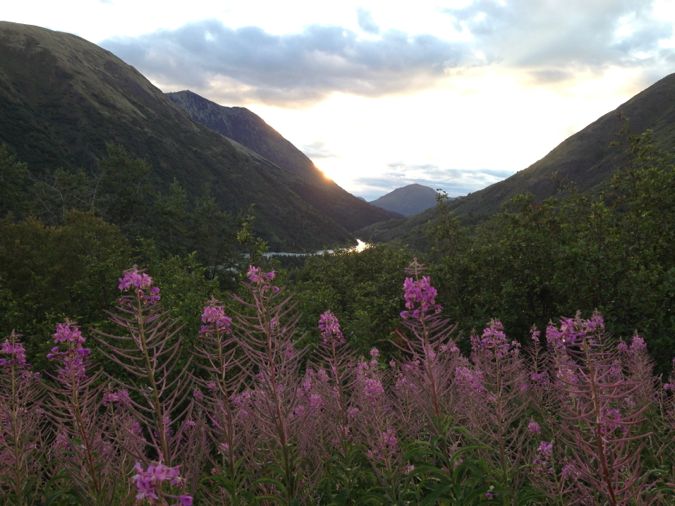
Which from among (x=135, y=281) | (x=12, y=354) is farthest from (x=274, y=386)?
(x=12, y=354)

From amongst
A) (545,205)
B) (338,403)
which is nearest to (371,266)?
(545,205)

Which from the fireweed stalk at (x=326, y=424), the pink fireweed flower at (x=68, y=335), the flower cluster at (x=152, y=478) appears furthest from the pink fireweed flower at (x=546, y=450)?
the pink fireweed flower at (x=68, y=335)

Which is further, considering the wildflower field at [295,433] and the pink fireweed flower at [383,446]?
the pink fireweed flower at [383,446]

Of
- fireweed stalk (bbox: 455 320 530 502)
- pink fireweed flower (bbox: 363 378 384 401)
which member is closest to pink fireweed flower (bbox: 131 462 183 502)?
fireweed stalk (bbox: 455 320 530 502)

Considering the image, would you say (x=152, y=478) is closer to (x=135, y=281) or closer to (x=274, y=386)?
(x=135, y=281)

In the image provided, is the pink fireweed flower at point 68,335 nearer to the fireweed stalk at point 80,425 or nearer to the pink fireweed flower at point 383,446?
the fireweed stalk at point 80,425

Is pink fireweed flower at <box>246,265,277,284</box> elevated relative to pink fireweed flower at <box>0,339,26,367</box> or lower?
elevated

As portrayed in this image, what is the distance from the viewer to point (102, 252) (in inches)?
1284

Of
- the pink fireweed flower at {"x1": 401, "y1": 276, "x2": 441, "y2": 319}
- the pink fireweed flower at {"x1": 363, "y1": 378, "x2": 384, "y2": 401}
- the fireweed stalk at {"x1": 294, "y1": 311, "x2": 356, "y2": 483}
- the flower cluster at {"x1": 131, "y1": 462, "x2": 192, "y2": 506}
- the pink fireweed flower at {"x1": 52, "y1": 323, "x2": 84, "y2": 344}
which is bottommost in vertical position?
the fireweed stalk at {"x1": 294, "y1": 311, "x2": 356, "y2": 483}

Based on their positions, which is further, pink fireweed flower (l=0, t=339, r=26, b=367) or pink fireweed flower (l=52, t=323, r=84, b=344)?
pink fireweed flower (l=0, t=339, r=26, b=367)

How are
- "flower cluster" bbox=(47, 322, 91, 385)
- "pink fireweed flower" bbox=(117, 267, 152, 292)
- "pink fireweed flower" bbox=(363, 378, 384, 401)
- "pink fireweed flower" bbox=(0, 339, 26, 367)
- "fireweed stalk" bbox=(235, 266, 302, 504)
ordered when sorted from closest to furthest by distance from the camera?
1. "pink fireweed flower" bbox=(117, 267, 152, 292)
2. "flower cluster" bbox=(47, 322, 91, 385)
3. "fireweed stalk" bbox=(235, 266, 302, 504)
4. "pink fireweed flower" bbox=(363, 378, 384, 401)
5. "pink fireweed flower" bbox=(0, 339, 26, 367)

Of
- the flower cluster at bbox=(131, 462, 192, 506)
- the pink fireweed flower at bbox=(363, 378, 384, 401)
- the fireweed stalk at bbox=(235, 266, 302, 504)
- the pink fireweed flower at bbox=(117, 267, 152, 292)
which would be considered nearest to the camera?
the flower cluster at bbox=(131, 462, 192, 506)

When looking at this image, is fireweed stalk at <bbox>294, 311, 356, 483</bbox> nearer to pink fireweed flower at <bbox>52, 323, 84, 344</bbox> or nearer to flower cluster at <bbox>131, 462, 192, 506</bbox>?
pink fireweed flower at <bbox>52, 323, 84, 344</bbox>

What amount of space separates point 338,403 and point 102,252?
31.3 metres
